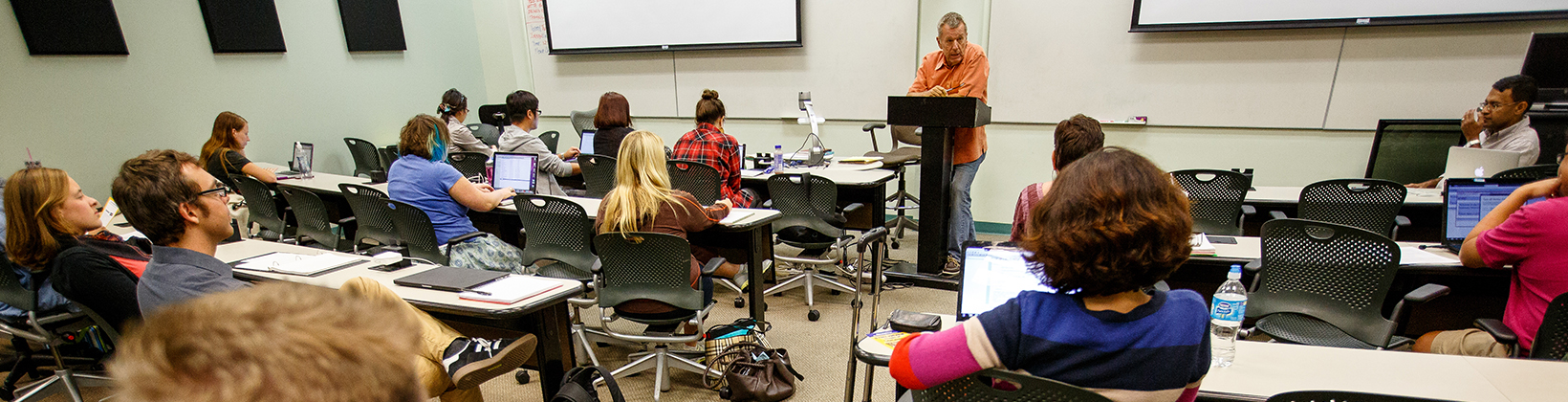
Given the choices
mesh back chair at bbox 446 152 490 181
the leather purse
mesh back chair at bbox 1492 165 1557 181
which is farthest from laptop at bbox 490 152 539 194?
mesh back chair at bbox 1492 165 1557 181

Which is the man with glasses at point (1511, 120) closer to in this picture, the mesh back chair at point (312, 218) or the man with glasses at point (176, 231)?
the man with glasses at point (176, 231)

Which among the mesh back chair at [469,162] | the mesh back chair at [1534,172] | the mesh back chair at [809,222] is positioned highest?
the mesh back chair at [1534,172]

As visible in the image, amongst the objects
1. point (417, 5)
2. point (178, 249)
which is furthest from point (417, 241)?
point (417, 5)

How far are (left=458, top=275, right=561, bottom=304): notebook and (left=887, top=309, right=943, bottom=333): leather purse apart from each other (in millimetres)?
1183

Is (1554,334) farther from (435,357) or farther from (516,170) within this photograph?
(516,170)

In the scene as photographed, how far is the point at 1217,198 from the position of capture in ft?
10.8

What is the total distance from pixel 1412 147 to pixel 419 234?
6.29m

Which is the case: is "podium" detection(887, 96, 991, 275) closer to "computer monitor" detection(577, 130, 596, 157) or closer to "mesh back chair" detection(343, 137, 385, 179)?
"computer monitor" detection(577, 130, 596, 157)

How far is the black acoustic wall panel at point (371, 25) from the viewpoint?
5949 mm

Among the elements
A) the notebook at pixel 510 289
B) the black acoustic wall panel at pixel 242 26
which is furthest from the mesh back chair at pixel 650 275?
the black acoustic wall panel at pixel 242 26

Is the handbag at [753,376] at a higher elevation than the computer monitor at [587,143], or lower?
lower

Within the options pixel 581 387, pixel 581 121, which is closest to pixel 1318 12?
pixel 581 387

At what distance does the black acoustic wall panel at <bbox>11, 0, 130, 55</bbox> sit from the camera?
4.15 metres

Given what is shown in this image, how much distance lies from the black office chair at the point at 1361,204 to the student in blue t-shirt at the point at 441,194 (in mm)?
4078
